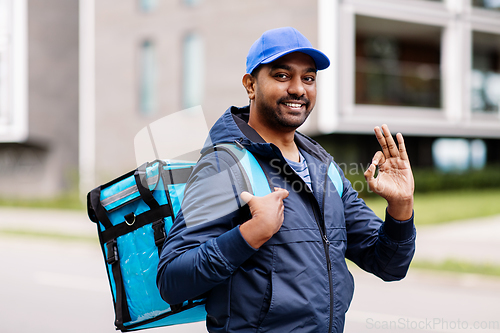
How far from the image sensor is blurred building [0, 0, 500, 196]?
50.2ft

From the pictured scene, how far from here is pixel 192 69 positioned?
60.2ft

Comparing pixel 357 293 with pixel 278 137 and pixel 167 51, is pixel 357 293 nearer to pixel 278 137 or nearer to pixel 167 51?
pixel 278 137

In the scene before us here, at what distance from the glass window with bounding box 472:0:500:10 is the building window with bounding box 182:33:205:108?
376 inches

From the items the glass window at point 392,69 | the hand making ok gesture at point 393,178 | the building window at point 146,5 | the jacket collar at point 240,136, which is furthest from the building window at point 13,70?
the hand making ok gesture at point 393,178

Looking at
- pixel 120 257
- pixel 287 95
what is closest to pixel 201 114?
pixel 287 95

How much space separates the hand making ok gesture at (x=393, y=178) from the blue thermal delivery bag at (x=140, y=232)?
2.29 ft

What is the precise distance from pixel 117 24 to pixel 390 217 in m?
19.7

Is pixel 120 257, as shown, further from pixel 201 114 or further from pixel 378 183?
pixel 378 183

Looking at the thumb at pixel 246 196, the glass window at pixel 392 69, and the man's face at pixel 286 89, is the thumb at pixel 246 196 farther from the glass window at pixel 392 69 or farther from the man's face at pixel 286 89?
the glass window at pixel 392 69

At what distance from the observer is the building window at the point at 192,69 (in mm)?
18031

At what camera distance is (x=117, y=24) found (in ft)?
64.8

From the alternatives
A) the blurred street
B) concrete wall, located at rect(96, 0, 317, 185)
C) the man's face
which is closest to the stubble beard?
the man's face

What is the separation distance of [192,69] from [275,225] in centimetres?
1740

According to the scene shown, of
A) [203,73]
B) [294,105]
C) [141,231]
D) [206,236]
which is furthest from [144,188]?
[203,73]
